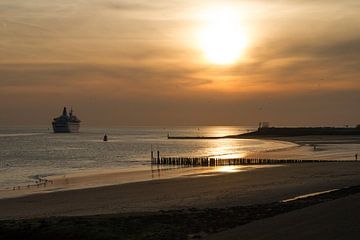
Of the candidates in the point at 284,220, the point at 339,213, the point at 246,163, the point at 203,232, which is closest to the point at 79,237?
the point at 203,232

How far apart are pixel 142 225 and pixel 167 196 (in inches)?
520

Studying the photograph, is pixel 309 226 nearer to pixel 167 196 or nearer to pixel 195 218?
pixel 195 218

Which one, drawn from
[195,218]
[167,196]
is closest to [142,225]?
[195,218]

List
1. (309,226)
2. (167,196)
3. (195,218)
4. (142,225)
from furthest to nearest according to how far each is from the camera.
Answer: (167,196)
(195,218)
(142,225)
(309,226)

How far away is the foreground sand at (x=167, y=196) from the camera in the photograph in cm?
2581

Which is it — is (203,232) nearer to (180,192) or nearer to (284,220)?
(284,220)

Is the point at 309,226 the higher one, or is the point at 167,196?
the point at 309,226

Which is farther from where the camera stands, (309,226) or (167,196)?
(167,196)

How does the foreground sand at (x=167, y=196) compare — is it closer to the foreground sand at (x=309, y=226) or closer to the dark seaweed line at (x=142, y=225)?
the dark seaweed line at (x=142, y=225)

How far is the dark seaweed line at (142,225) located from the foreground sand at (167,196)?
497 centimetres

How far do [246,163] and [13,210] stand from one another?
137 ft

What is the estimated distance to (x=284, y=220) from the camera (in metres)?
16.6

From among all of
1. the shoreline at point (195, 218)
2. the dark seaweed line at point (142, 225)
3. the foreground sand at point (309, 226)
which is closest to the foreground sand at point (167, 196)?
the shoreline at point (195, 218)

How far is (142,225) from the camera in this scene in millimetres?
17453
